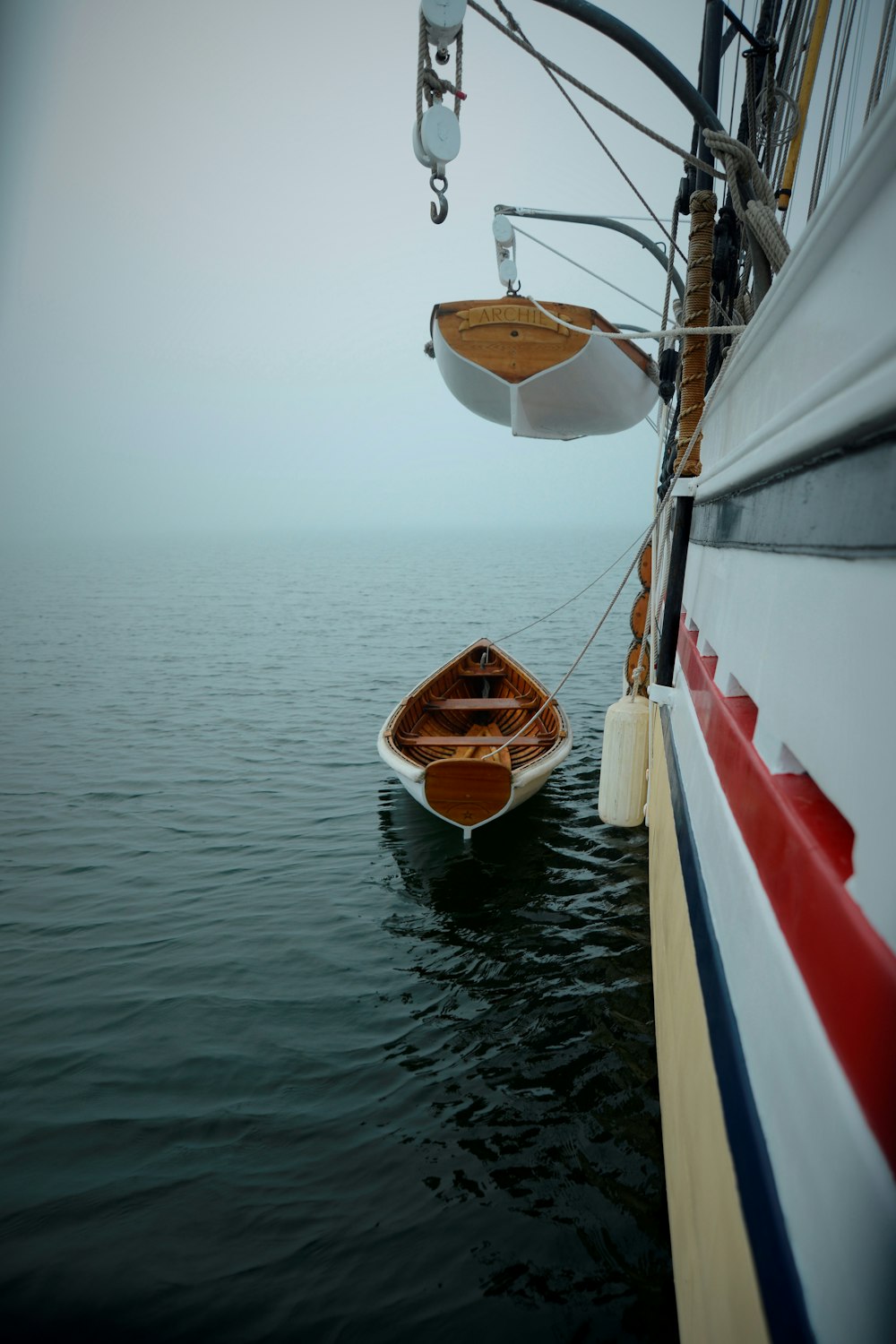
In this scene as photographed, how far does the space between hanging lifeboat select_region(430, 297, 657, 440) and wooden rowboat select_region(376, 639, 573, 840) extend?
371cm

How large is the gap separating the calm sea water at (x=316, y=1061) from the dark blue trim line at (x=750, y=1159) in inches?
77.4

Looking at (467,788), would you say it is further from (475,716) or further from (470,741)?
(475,716)

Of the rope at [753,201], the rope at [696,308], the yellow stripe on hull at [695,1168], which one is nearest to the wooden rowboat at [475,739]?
the rope at [696,308]

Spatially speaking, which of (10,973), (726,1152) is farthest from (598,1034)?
(10,973)

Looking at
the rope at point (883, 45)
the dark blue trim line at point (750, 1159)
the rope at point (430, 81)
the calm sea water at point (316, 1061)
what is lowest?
the calm sea water at point (316, 1061)

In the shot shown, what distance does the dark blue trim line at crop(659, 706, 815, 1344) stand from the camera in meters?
1.13

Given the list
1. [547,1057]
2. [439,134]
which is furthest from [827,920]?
[439,134]

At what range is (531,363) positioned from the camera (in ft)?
29.9

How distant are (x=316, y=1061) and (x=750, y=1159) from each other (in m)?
3.73

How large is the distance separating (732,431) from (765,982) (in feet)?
6.34

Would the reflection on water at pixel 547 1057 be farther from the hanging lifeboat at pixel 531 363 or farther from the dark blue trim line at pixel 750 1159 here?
the hanging lifeboat at pixel 531 363

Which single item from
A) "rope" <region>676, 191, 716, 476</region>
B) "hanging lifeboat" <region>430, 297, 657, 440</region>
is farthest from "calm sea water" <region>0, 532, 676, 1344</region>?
"hanging lifeboat" <region>430, 297, 657, 440</region>

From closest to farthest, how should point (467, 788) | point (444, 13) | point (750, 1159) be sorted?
1. point (750, 1159)
2. point (444, 13)
3. point (467, 788)

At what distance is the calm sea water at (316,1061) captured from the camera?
3100mm
